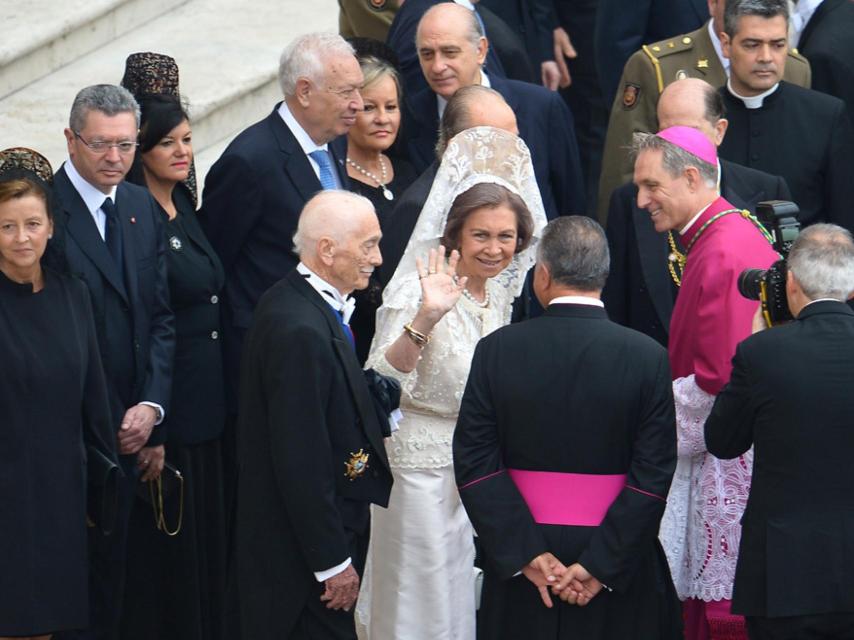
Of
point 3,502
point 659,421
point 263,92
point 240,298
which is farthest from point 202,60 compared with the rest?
point 659,421

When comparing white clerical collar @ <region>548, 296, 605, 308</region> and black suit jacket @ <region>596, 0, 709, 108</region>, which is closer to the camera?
white clerical collar @ <region>548, 296, 605, 308</region>

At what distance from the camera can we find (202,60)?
830cm

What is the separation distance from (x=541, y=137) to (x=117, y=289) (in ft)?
6.55

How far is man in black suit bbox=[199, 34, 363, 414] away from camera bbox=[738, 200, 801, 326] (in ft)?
5.74

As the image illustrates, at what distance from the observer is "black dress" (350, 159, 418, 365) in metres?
6.26

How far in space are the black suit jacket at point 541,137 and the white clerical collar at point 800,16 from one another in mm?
1407

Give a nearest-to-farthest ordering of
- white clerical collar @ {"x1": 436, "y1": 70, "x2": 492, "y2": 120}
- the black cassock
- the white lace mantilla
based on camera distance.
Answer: the black cassock, the white lace mantilla, white clerical collar @ {"x1": 436, "y1": 70, "x2": 492, "y2": 120}

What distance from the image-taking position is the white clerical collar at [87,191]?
5.74 meters

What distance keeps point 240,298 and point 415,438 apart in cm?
103

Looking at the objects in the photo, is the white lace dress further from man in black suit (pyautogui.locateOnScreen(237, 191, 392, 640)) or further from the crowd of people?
man in black suit (pyautogui.locateOnScreen(237, 191, 392, 640))

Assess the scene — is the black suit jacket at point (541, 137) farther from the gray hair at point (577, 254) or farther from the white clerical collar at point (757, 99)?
the gray hair at point (577, 254)

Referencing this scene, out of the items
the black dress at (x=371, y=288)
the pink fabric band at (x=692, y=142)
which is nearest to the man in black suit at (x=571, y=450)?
the pink fabric band at (x=692, y=142)

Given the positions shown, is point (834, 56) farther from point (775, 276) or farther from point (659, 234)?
point (775, 276)

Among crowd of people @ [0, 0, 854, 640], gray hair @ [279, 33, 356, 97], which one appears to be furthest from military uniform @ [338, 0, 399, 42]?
gray hair @ [279, 33, 356, 97]
